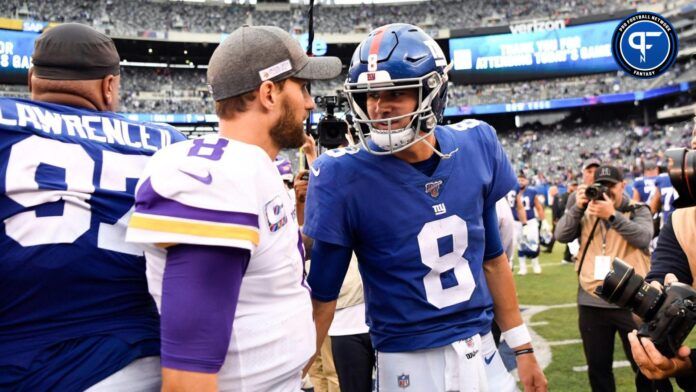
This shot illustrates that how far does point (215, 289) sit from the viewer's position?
134 centimetres

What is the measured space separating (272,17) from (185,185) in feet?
135

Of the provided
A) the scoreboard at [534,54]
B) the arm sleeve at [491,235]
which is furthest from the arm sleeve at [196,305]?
the scoreboard at [534,54]

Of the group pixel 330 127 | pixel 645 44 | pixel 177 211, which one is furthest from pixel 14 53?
pixel 177 211

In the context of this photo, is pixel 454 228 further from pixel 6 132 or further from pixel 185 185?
pixel 6 132

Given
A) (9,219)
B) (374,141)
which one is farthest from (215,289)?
(374,141)

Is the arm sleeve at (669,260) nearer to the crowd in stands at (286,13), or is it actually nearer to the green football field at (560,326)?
the green football field at (560,326)

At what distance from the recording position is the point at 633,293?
1.78 metres

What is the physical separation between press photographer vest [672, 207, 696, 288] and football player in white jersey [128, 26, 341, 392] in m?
1.37

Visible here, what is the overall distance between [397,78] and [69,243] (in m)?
1.17

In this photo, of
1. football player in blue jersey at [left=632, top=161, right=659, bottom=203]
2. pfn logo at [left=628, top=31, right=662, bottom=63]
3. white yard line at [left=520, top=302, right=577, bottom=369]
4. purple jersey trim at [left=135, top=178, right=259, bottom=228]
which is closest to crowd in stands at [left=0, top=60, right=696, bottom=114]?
football player in blue jersey at [left=632, top=161, right=659, bottom=203]

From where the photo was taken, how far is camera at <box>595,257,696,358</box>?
5.55 feet

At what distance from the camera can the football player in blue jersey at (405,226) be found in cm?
206

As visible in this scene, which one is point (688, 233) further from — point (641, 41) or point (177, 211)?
point (641, 41)

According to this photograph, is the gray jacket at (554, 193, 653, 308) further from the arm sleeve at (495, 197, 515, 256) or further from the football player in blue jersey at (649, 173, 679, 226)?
the football player in blue jersey at (649, 173, 679, 226)
